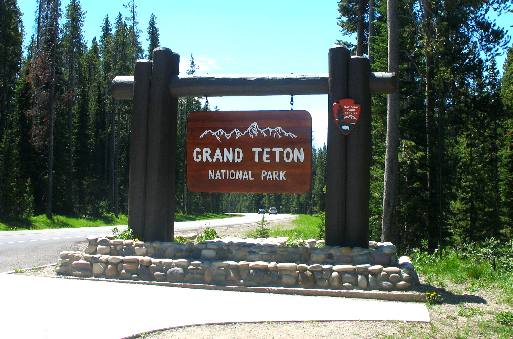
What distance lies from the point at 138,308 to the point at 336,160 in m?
4.51

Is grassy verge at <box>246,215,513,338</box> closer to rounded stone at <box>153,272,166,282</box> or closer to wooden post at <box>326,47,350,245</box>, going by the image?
wooden post at <box>326,47,350,245</box>

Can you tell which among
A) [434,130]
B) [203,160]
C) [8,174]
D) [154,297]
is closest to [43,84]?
[8,174]

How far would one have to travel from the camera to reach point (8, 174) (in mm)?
28938

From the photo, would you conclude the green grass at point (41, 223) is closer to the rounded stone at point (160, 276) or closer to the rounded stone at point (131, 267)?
the rounded stone at point (131, 267)

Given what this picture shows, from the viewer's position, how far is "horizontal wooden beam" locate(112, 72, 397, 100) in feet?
33.7

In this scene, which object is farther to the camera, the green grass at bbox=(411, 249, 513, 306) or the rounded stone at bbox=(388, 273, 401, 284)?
the green grass at bbox=(411, 249, 513, 306)

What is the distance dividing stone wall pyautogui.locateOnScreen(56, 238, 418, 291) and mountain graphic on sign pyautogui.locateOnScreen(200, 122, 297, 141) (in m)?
2.11

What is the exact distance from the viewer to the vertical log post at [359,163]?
987 centimetres

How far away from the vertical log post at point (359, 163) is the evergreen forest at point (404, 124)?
10.2 feet

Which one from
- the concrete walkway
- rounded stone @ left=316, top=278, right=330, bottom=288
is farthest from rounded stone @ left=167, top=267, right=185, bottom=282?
rounded stone @ left=316, top=278, right=330, bottom=288

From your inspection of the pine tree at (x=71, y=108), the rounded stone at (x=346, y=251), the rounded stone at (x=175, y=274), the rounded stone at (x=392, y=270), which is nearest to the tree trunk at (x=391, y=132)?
the rounded stone at (x=346, y=251)

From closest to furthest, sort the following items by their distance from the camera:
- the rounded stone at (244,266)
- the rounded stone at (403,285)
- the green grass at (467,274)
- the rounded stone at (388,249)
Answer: the rounded stone at (403,285) < the rounded stone at (388,249) < the rounded stone at (244,266) < the green grass at (467,274)

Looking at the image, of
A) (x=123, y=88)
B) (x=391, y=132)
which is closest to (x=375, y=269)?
(x=123, y=88)

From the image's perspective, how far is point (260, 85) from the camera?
413 inches
